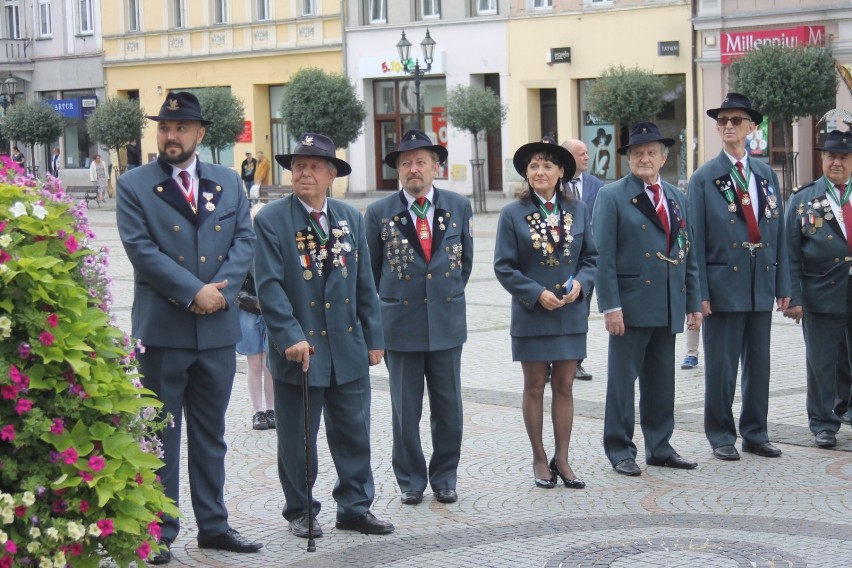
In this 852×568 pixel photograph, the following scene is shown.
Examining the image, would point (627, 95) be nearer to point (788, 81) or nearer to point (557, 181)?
point (788, 81)

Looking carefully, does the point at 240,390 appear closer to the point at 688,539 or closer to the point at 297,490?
the point at 297,490

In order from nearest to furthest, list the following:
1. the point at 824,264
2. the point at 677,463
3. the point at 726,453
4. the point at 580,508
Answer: the point at 580,508, the point at 677,463, the point at 726,453, the point at 824,264

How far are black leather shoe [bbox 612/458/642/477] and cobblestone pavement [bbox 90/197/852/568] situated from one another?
0.06 m

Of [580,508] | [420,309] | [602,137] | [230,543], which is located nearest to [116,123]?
[602,137]

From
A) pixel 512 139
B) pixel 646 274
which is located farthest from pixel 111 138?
pixel 646 274

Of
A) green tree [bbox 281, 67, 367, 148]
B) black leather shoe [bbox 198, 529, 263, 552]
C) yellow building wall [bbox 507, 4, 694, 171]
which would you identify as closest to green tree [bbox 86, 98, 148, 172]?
green tree [bbox 281, 67, 367, 148]

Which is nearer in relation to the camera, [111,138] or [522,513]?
[522,513]

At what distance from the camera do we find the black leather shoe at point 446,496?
7.91 meters

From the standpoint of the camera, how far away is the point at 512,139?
41.7 meters

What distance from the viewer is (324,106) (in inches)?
1602

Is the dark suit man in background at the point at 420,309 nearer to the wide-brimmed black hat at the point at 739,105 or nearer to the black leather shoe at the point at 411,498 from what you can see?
the black leather shoe at the point at 411,498

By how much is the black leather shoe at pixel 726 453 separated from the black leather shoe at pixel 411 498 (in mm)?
2053

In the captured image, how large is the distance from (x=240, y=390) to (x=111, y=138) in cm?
3558

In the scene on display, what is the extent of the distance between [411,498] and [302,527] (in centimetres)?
83
